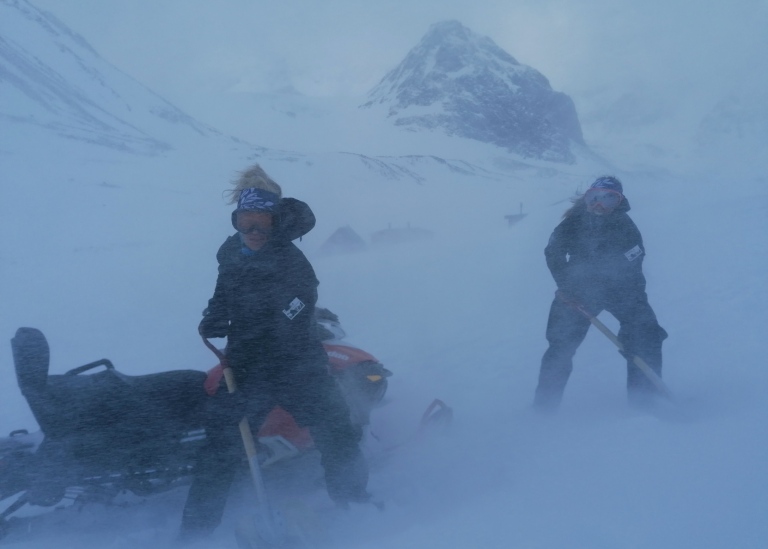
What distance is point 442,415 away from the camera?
11.5 ft

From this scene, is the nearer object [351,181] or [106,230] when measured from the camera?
[106,230]

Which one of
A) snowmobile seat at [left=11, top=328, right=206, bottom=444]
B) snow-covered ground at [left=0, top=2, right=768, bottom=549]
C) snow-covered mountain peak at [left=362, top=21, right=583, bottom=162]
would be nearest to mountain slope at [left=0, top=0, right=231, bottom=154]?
snow-covered ground at [left=0, top=2, right=768, bottom=549]

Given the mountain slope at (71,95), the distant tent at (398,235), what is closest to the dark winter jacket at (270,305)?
the distant tent at (398,235)

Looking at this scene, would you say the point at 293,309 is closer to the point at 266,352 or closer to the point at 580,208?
the point at 266,352

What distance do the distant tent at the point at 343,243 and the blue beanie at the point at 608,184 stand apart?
10.9m

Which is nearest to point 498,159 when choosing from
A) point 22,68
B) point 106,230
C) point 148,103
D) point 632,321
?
point 148,103

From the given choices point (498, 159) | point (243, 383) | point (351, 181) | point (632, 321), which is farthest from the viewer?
point (498, 159)

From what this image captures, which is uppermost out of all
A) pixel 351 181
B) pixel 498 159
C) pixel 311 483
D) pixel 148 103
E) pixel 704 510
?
pixel 498 159

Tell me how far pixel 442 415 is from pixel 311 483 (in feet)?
3.60

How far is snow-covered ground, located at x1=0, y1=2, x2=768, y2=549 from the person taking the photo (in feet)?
6.89

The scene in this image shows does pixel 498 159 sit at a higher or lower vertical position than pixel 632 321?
higher

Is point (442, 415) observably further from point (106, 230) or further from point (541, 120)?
point (541, 120)

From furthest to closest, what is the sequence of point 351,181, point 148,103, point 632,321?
point 148,103, point 351,181, point 632,321

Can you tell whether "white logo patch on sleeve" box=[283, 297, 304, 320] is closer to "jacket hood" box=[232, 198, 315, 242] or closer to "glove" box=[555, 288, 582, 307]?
"jacket hood" box=[232, 198, 315, 242]
